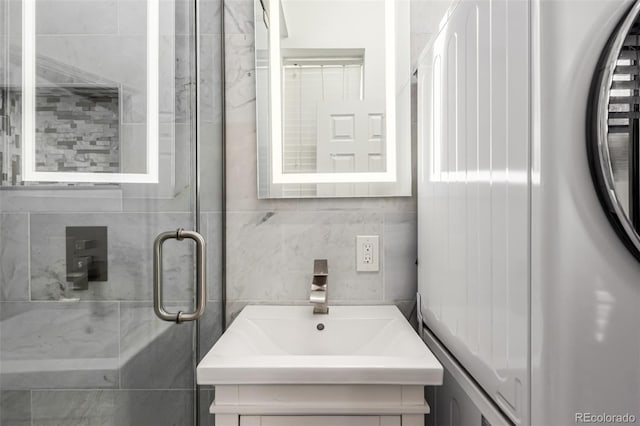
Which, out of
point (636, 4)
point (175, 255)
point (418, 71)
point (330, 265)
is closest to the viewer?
point (636, 4)

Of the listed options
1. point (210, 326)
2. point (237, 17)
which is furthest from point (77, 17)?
point (210, 326)

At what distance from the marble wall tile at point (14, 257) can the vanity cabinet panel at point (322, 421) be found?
0.55 m

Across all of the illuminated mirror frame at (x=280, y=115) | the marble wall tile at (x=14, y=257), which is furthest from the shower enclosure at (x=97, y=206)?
the illuminated mirror frame at (x=280, y=115)

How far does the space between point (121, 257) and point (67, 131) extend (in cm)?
27

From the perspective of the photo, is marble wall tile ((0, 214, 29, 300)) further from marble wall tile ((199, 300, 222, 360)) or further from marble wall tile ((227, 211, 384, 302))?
marble wall tile ((227, 211, 384, 302))

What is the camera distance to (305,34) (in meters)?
1.28

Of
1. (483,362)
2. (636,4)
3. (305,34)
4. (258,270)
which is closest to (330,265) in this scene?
(258,270)

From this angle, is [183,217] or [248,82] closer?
[183,217]

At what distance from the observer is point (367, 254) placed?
4.21 feet

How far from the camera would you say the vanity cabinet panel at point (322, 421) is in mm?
839

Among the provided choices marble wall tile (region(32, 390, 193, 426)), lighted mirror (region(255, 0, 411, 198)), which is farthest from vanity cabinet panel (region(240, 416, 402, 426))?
lighted mirror (region(255, 0, 411, 198))

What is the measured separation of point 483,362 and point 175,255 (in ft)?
2.52

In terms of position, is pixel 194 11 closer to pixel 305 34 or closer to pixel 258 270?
pixel 305 34

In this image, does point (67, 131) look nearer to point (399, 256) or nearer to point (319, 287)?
point (319, 287)
